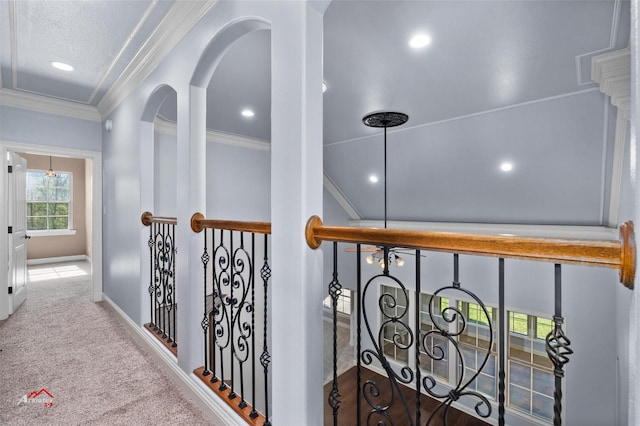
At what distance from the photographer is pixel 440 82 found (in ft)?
9.07

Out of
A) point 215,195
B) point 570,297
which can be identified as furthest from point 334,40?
point 570,297

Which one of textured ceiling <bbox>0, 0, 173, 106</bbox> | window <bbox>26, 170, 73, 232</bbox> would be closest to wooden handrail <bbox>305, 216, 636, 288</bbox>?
textured ceiling <bbox>0, 0, 173, 106</bbox>

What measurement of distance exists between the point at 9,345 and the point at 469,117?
5156mm

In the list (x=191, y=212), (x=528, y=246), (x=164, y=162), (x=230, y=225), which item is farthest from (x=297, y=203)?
(x=164, y=162)

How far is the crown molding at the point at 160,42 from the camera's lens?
6.62 ft

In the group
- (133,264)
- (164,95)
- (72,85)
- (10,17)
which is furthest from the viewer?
(72,85)

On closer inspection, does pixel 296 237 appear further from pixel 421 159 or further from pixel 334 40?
pixel 421 159

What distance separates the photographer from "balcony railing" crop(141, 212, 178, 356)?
2.51 metres

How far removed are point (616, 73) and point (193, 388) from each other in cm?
371

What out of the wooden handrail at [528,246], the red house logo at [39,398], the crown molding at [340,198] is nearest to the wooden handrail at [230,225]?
the wooden handrail at [528,246]

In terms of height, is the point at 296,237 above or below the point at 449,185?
below

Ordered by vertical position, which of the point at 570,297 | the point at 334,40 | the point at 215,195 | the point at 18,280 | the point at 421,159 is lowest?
the point at 570,297

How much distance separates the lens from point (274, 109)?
1.44 meters

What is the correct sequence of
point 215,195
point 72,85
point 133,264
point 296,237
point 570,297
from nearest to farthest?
point 296,237 → point 133,264 → point 72,85 → point 570,297 → point 215,195
